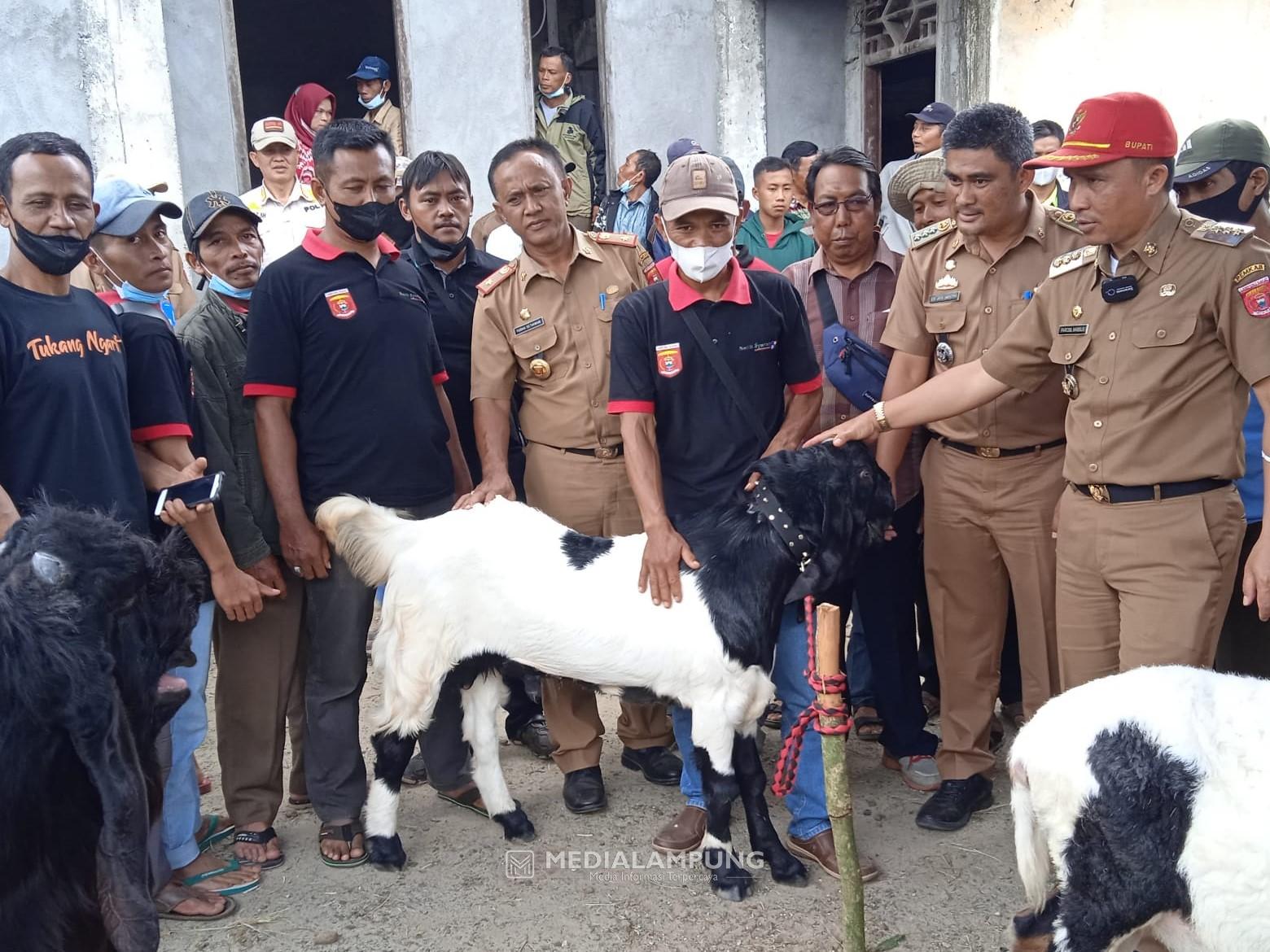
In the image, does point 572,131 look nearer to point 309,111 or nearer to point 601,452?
point 309,111

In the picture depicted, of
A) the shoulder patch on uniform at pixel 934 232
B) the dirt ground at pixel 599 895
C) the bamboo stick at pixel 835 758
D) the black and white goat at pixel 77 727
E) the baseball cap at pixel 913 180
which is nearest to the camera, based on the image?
the black and white goat at pixel 77 727

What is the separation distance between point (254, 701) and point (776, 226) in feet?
15.2

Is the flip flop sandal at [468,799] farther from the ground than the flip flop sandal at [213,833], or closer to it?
closer to it

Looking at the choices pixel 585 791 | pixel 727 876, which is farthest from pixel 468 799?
pixel 727 876

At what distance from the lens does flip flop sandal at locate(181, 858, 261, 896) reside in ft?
12.1

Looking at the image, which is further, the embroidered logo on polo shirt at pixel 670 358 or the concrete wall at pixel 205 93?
the concrete wall at pixel 205 93

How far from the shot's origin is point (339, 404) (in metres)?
3.78

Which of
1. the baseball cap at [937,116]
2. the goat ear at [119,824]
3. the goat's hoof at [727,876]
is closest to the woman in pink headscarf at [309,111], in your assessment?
the baseball cap at [937,116]

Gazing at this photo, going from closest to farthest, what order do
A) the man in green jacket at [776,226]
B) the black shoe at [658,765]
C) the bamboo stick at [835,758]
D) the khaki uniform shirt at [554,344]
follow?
1. the bamboo stick at [835,758]
2. the khaki uniform shirt at [554,344]
3. the black shoe at [658,765]
4. the man in green jacket at [776,226]

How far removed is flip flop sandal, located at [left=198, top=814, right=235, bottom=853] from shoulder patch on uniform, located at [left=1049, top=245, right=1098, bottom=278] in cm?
351

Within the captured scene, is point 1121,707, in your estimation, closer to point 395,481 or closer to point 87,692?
point 87,692

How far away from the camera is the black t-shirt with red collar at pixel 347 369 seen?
12.1ft

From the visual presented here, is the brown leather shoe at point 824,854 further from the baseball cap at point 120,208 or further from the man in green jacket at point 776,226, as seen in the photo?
the man in green jacket at point 776,226

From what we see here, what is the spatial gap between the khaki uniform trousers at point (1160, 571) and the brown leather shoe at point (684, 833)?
4.90 feet
